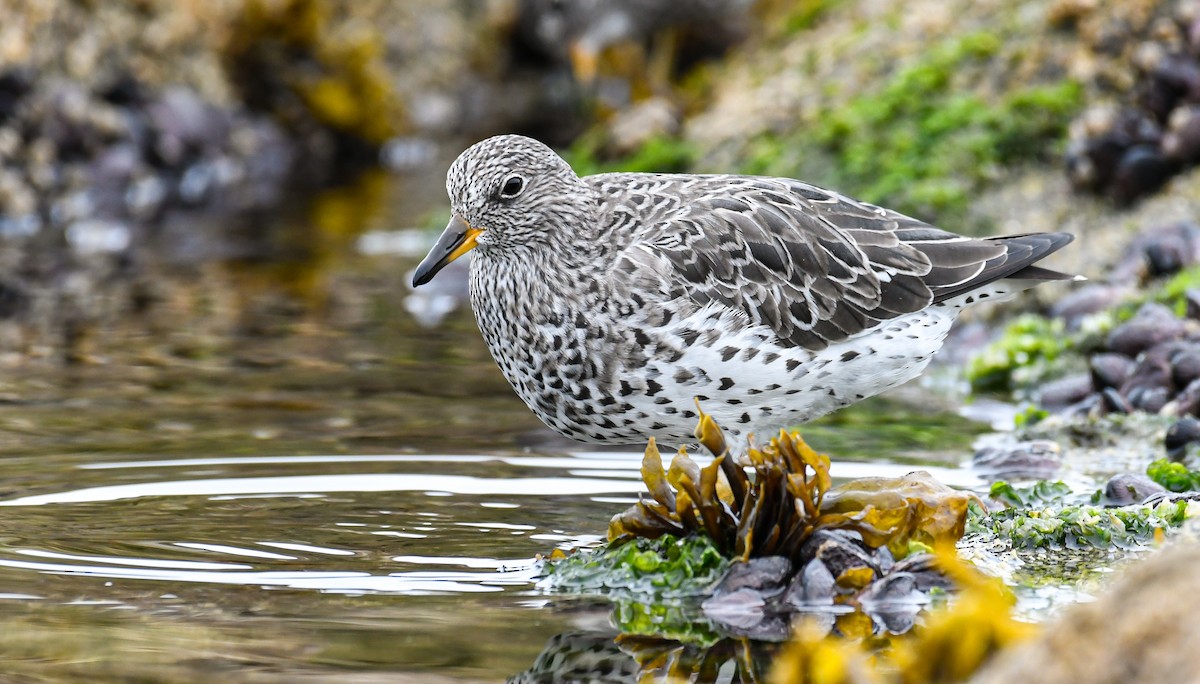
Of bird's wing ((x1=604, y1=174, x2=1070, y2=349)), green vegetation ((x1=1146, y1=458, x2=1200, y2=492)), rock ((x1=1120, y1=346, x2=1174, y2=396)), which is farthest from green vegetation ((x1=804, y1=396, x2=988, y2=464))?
green vegetation ((x1=1146, y1=458, x2=1200, y2=492))

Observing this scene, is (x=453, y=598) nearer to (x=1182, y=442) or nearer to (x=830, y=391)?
(x=830, y=391)

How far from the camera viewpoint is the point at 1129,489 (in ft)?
18.9

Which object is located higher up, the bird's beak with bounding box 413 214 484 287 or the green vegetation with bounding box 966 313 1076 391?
the bird's beak with bounding box 413 214 484 287

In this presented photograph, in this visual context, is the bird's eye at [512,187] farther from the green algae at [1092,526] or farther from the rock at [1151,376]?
the rock at [1151,376]

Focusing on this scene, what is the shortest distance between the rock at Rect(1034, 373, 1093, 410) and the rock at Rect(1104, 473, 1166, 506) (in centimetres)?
196

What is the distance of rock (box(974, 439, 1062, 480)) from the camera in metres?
6.56

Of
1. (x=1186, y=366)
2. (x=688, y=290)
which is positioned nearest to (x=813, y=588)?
(x=688, y=290)

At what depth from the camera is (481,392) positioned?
834 centimetres

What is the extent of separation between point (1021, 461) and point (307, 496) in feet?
9.81

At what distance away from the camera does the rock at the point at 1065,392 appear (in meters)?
7.76

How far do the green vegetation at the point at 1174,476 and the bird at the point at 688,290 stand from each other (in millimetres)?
998

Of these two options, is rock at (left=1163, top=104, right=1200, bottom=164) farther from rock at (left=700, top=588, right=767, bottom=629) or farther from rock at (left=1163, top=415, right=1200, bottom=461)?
rock at (left=700, top=588, right=767, bottom=629)

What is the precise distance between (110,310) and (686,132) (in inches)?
187

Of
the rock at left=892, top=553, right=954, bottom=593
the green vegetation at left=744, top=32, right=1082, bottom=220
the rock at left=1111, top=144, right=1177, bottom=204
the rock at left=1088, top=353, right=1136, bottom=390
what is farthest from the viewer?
the green vegetation at left=744, top=32, right=1082, bottom=220
